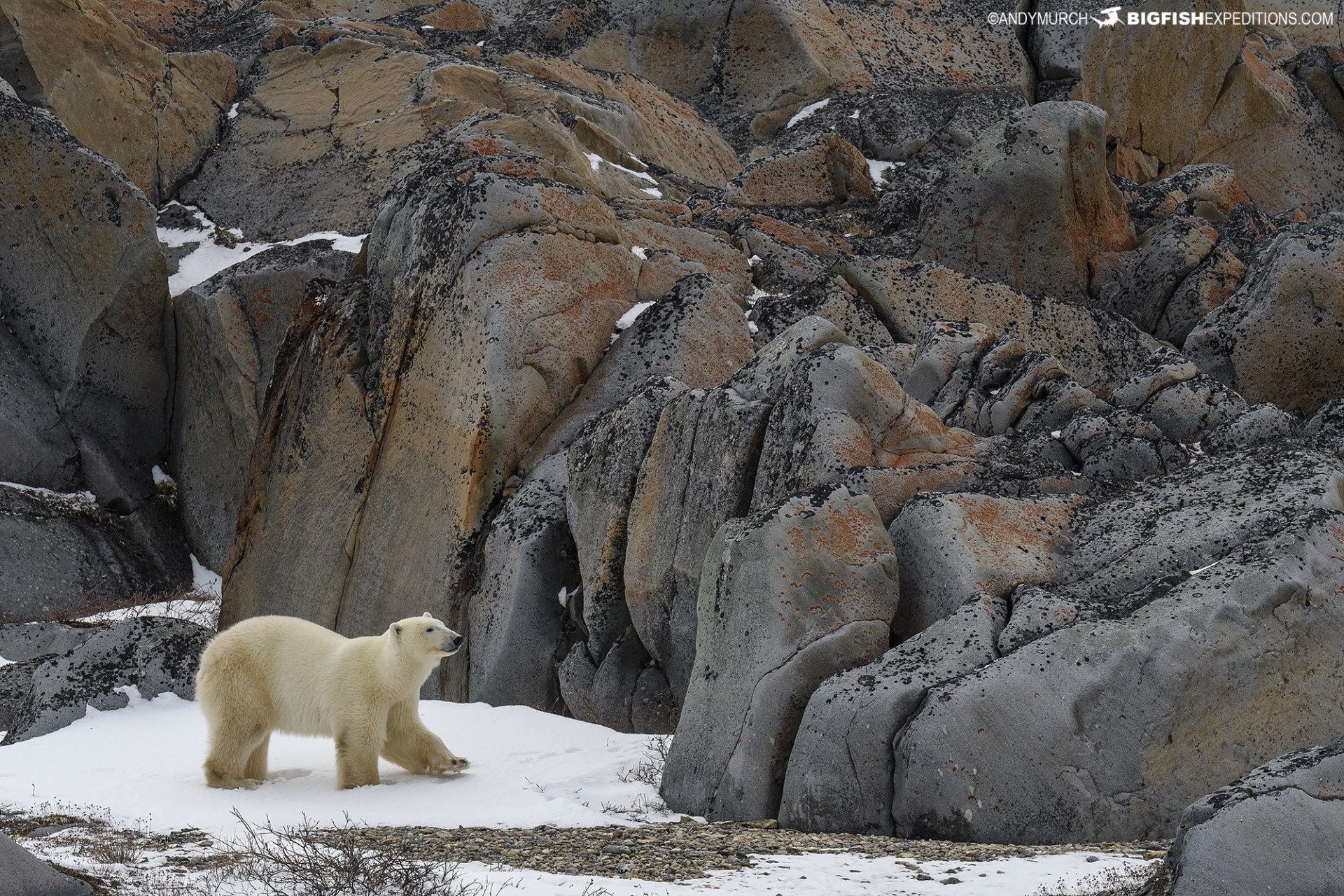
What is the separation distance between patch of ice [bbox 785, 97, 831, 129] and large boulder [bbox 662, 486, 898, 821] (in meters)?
19.4

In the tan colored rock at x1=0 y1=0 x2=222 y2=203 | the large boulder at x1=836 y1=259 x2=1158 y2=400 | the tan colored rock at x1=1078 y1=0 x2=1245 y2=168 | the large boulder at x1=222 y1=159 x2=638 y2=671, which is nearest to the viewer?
the large boulder at x1=222 y1=159 x2=638 y2=671

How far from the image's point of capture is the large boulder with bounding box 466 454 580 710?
40.8 feet

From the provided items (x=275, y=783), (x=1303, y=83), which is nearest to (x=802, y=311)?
(x=275, y=783)

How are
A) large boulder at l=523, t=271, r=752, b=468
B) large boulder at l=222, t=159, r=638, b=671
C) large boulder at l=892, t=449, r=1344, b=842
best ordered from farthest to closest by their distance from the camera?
large boulder at l=523, t=271, r=752, b=468
large boulder at l=222, t=159, r=638, b=671
large boulder at l=892, t=449, r=1344, b=842

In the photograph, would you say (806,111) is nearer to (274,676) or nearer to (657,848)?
(274,676)

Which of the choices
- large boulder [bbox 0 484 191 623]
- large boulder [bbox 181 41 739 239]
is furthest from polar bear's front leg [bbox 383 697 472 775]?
large boulder [bbox 0 484 191 623]

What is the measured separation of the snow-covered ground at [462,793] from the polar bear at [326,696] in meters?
0.20

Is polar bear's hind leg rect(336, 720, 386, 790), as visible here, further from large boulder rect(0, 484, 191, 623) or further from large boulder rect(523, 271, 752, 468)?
large boulder rect(0, 484, 191, 623)

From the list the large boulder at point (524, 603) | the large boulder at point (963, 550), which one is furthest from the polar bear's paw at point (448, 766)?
the large boulder at point (963, 550)

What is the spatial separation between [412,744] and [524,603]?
3.52m

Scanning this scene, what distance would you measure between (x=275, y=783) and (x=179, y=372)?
618 inches

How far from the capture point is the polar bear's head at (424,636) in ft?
29.7

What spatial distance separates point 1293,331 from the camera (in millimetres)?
15078

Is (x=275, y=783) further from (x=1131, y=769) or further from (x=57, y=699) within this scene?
(x=1131, y=769)
